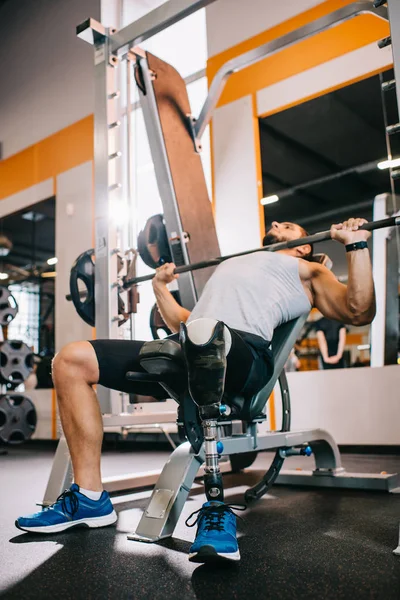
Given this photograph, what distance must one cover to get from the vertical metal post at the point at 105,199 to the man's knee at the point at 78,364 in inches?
24.2

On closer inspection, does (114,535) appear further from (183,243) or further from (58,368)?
(183,243)

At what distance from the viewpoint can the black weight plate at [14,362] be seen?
15.0 feet

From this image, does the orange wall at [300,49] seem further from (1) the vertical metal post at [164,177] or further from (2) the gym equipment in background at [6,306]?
(2) the gym equipment in background at [6,306]

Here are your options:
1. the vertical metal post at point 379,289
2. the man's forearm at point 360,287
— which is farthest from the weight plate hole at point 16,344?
the man's forearm at point 360,287

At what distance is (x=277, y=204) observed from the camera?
4.28 meters

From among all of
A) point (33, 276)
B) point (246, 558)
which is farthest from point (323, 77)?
point (33, 276)

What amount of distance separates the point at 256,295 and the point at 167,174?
1.09 metres

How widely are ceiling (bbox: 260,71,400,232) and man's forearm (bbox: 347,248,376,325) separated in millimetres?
2133

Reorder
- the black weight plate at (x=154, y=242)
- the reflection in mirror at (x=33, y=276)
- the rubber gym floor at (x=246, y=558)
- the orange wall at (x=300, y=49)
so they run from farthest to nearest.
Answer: the reflection in mirror at (x=33, y=276) < the orange wall at (x=300, y=49) < the black weight plate at (x=154, y=242) < the rubber gym floor at (x=246, y=558)

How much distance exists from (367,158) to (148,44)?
2.33 m

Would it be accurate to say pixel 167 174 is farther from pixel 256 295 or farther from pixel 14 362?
pixel 14 362

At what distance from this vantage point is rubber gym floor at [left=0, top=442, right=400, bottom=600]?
1152 mm

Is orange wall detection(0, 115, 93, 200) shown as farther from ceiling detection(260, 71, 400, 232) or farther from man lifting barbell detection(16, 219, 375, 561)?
man lifting barbell detection(16, 219, 375, 561)

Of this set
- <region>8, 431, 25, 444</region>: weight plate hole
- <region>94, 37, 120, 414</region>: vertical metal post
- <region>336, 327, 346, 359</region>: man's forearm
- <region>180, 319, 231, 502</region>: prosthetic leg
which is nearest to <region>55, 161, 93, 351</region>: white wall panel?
<region>8, 431, 25, 444</region>: weight plate hole
